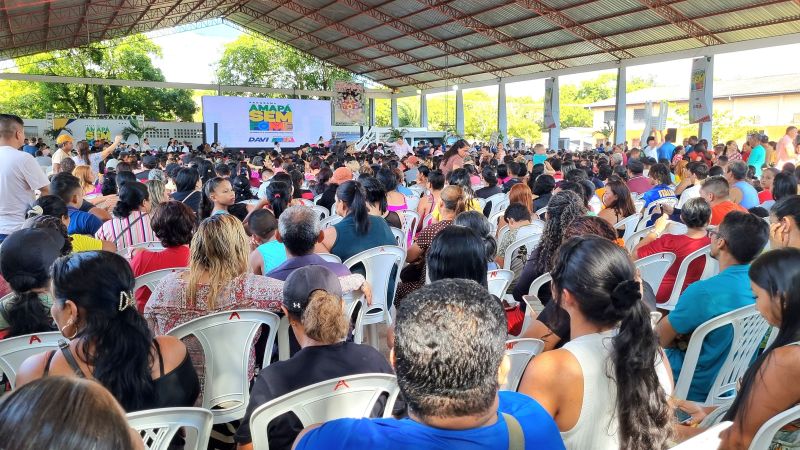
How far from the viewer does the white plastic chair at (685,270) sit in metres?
3.37

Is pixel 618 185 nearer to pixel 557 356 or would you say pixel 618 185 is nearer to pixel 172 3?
pixel 557 356

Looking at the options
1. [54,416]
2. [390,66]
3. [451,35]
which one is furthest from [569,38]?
[54,416]

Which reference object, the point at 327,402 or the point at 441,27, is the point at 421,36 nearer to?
the point at 441,27

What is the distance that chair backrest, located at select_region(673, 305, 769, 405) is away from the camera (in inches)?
86.4

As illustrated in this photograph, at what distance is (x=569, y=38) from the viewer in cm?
1897

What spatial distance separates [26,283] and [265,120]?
2192 cm

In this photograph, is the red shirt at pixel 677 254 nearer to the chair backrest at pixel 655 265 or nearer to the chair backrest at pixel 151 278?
the chair backrest at pixel 655 265

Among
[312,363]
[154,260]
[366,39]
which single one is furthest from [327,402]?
[366,39]

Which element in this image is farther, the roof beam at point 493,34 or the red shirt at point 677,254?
the roof beam at point 493,34

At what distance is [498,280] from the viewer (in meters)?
3.02

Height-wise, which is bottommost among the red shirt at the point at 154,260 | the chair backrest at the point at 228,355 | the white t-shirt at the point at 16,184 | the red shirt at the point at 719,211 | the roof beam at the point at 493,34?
the chair backrest at the point at 228,355

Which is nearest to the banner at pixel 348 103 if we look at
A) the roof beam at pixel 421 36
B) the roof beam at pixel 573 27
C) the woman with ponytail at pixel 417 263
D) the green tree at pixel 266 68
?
the roof beam at pixel 421 36

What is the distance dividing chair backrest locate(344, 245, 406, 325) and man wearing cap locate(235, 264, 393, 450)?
1.55 meters

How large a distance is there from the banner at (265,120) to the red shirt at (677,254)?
20588mm
